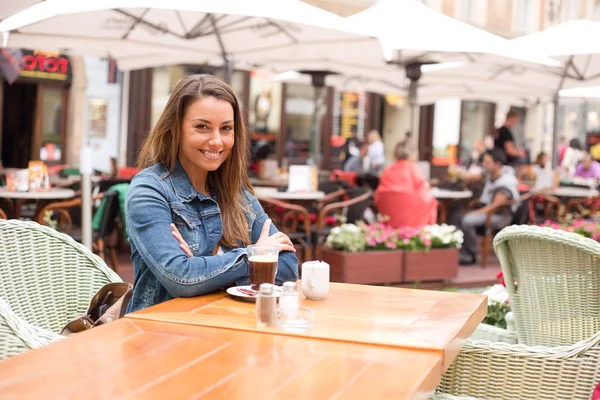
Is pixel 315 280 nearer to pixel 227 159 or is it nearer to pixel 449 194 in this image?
pixel 227 159

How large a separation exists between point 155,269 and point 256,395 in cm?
A: 111

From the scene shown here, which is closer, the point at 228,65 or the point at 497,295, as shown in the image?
the point at 497,295

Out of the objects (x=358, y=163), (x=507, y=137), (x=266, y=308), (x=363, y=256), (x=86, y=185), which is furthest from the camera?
(x=358, y=163)

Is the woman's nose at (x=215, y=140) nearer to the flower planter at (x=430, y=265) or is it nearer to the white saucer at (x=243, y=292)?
the white saucer at (x=243, y=292)

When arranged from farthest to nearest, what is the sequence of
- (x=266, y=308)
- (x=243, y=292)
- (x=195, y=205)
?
(x=195, y=205) → (x=243, y=292) → (x=266, y=308)

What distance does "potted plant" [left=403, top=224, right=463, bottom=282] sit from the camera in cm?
849

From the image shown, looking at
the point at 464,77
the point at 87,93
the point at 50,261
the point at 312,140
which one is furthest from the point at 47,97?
the point at 50,261

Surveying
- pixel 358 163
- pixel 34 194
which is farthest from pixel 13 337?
pixel 358 163

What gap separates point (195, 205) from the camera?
312 cm

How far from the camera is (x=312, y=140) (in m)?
21.1

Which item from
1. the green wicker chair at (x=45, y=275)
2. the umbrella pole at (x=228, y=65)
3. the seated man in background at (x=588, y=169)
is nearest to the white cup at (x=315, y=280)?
the green wicker chair at (x=45, y=275)

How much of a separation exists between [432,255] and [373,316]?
616cm

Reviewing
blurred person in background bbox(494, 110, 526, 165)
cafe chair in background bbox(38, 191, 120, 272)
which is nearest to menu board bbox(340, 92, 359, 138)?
blurred person in background bbox(494, 110, 526, 165)

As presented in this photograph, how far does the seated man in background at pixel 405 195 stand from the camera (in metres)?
9.60
